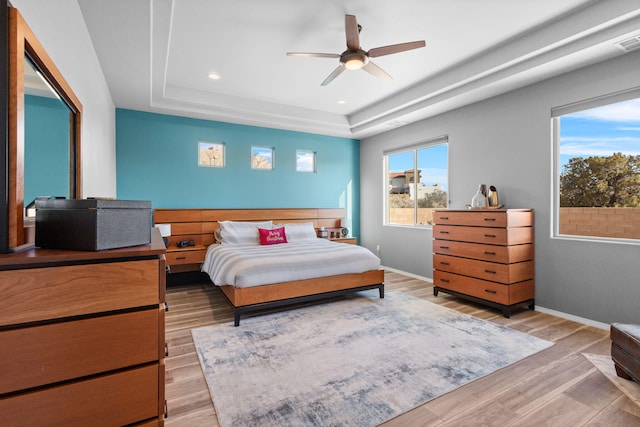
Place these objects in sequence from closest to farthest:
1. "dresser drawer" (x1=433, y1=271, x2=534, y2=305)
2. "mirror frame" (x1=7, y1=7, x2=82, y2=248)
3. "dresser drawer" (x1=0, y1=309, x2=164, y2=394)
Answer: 1. "dresser drawer" (x1=0, y1=309, x2=164, y2=394)
2. "mirror frame" (x1=7, y1=7, x2=82, y2=248)
3. "dresser drawer" (x1=433, y1=271, x2=534, y2=305)

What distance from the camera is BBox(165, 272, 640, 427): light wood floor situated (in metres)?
1.74

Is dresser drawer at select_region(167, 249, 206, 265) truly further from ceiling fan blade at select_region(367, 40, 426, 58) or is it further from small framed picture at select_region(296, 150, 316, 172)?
ceiling fan blade at select_region(367, 40, 426, 58)

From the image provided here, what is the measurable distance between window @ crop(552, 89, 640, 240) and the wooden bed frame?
227cm

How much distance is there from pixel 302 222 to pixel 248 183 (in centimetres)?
119

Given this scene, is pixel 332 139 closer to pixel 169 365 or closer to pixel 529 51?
pixel 529 51

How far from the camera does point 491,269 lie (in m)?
3.48

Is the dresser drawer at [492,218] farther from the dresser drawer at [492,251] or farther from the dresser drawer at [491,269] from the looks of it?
the dresser drawer at [491,269]

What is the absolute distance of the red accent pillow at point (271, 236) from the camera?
4.66 m

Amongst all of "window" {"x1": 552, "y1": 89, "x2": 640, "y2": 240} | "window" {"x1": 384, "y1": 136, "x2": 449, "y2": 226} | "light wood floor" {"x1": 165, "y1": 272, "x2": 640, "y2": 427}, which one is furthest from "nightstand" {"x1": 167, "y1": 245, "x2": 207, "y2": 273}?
"window" {"x1": 552, "y1": 89, "x2": 640, "y2": 240}

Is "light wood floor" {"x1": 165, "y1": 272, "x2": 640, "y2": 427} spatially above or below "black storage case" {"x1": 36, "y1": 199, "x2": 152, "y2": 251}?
below

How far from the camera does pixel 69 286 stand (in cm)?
102

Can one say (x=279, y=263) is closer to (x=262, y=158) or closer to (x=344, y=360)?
(x=344, y=360)

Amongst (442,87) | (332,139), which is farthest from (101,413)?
(332,139)

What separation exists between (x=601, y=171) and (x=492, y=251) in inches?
52.2
